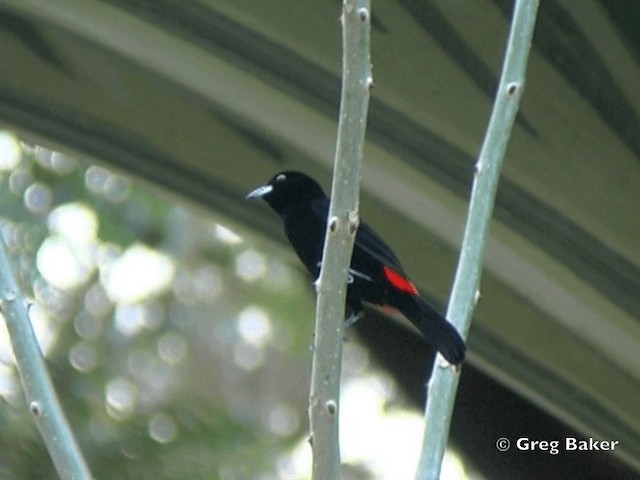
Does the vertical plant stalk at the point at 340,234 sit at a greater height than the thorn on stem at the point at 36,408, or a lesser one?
greater

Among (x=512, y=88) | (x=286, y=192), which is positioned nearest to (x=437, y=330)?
(x=512, y=88)

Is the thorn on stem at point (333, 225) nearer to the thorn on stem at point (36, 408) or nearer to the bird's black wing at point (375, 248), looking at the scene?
the thorn on stem at point (36, 408)

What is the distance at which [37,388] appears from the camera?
6.38ft

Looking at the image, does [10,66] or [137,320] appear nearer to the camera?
[10,66]

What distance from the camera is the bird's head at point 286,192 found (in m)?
3.43

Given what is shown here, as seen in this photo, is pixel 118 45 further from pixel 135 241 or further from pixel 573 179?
pixel 135 241

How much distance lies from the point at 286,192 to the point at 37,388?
1568 mm

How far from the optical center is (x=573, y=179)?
336 centimetres

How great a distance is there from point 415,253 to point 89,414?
14.1 feet

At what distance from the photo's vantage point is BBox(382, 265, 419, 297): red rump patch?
2830mm

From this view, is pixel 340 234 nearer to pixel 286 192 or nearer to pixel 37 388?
pixel 37 388

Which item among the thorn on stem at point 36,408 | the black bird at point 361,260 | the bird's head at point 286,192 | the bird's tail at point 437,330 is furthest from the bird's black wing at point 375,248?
the thorn on stem at point 36,408

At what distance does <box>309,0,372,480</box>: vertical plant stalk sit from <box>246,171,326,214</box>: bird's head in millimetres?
1531

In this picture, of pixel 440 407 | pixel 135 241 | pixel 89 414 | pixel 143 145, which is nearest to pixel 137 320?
→ pixel 135 241
